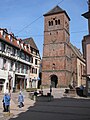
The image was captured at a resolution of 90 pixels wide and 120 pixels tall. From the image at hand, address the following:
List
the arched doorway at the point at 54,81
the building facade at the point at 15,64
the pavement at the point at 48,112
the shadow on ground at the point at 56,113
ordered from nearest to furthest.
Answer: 1. the shadow on ground at the point at 56,113
2. the pavement at the point at 48,112
3. the building facade at the point at 15,64
4. the arched doorway at the point at 54,81

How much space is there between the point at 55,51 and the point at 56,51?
283mm

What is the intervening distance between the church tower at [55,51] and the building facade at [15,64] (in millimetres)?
4604

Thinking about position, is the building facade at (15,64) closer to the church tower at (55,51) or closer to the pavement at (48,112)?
the church tower at (55,51)

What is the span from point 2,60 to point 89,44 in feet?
82.5

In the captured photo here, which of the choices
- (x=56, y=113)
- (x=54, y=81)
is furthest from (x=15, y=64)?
(x=56, y=113)

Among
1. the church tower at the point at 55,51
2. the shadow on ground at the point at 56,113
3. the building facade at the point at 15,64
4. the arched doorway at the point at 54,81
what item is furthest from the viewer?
the arched doorway at the point at 54,81

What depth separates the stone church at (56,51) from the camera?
5659cm

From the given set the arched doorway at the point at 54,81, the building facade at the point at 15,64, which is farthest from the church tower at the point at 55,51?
the building facade at the point at 15,64

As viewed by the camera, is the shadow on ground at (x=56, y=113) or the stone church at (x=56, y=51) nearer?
the shadow on ground at (x=56, y=113)

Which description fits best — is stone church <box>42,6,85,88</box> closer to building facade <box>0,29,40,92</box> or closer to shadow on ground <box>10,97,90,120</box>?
building facade <box>0,29,40,92</box>

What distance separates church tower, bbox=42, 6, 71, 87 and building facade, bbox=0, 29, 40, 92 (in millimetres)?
4604

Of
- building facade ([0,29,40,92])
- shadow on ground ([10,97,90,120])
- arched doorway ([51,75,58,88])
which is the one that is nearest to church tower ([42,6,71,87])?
arched doorway ([51,75,58,88])

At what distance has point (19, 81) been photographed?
4378 centimetres

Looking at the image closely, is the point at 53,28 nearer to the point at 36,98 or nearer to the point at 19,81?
the point at 19,81
